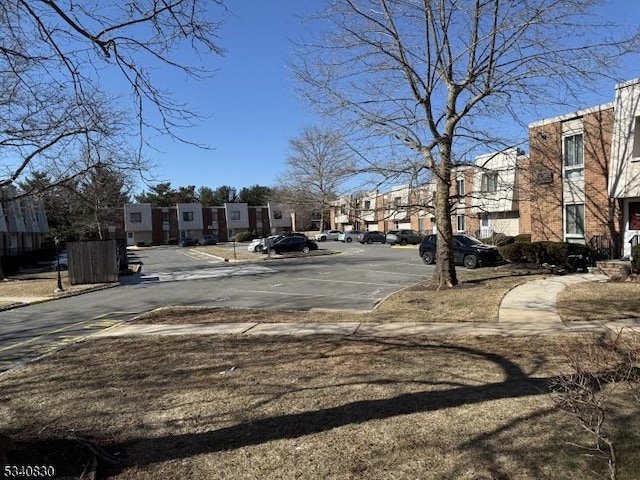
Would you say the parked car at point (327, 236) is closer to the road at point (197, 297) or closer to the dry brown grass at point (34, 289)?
the road at point (197, 297)

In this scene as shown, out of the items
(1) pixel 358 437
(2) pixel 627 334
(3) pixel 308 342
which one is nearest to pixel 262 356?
(3) pixel 308 342

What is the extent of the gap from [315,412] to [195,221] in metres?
88.6

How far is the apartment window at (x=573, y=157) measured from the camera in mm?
20859

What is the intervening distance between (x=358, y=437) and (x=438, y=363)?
2574mm

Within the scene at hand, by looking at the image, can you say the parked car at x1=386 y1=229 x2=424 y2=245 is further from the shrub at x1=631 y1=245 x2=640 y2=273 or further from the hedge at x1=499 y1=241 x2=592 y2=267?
the shrub at x1=631 y1=245 x2=640 y2=273

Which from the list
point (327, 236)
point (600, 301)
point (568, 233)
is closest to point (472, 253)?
point (568, 233)

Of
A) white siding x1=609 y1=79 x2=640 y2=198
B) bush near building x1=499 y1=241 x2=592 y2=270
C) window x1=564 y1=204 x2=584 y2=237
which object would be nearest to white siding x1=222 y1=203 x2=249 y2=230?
window x1=564 y1=204 x2=584 y2=237

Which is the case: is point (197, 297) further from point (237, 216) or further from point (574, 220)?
point (237, 216)

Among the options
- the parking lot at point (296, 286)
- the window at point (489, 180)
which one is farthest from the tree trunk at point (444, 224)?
the parking lot at point (296, 286)

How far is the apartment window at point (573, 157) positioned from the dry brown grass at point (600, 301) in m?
8.13

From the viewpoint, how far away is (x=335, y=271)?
79.5ft

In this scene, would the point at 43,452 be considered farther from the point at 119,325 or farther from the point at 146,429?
the point at 119,325

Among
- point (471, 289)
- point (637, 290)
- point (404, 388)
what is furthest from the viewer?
point (471, 289)

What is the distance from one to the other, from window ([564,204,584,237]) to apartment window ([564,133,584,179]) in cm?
127
